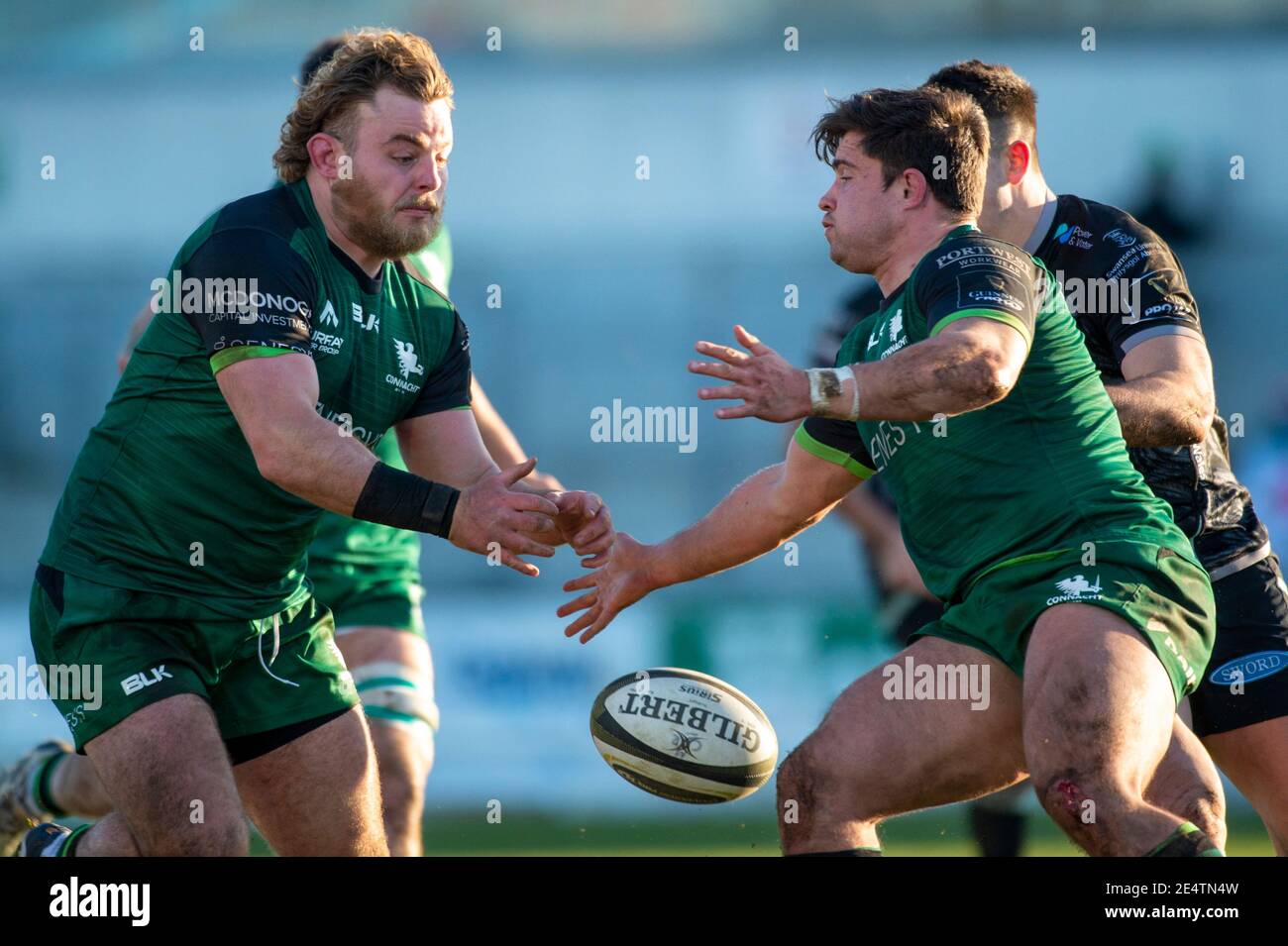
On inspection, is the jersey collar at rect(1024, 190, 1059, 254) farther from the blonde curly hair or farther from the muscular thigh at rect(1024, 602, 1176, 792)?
the blonde curly hair

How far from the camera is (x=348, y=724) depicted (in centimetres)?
525

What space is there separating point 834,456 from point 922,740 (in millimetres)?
1032

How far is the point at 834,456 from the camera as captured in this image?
212 inches

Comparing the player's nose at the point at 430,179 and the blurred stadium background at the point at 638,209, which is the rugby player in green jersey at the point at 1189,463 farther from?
the blurred stadium background at the point at 638,209

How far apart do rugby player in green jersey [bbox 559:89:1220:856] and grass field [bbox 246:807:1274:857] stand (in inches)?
201

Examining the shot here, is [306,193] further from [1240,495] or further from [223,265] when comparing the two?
[1240,495]

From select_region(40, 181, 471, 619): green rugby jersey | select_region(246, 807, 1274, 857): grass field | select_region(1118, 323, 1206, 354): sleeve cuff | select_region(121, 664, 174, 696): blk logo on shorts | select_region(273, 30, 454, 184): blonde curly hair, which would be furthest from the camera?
select_region(246, 807, 1274, 857): grass field

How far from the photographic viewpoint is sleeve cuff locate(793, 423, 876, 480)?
5383 millimetres

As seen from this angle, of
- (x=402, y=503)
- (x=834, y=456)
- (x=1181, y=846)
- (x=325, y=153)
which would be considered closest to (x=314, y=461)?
(x=402, y=503)

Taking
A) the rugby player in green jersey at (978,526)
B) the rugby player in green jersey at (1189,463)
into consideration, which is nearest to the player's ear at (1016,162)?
the rugby player in green jersey at (1189,463)

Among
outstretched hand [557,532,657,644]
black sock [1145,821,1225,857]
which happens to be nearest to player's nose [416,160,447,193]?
outstretched hand [557,532,657,644]

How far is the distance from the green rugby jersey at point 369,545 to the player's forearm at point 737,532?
4.43 feet

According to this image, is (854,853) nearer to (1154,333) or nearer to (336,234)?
(1154,333)
